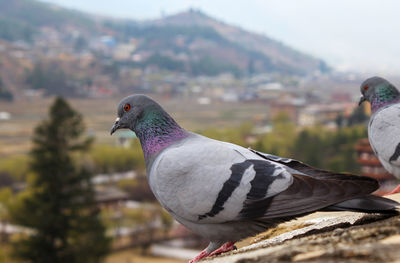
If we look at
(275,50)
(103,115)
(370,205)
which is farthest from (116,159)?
(275,50)

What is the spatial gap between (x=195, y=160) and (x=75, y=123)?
71.7ft

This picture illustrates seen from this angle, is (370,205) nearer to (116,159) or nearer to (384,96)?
(384,96)

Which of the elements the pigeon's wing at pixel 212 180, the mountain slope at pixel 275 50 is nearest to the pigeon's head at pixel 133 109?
the pigeon's wing at pixel 212 180

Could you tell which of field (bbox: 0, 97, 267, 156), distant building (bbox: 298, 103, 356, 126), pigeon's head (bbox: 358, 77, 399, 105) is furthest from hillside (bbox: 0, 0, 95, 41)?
pigeon's head (bbox: 358, 77, 399, 105)

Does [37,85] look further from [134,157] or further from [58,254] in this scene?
[58,254]

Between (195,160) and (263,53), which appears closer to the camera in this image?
(195,160)

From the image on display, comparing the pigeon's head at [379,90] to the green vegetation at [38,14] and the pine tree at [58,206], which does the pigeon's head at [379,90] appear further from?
the green vegetation at [38,14]

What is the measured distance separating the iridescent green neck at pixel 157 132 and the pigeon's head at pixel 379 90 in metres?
2.38

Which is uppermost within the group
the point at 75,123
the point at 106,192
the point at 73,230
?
the point at 75,123

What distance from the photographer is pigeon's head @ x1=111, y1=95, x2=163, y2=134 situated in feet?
11.5

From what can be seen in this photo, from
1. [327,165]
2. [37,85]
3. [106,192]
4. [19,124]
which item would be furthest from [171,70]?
[327,165]

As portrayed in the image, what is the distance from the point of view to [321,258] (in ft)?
6.66

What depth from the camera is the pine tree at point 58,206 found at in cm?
2184

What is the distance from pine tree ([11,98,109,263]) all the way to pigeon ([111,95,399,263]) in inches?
779
